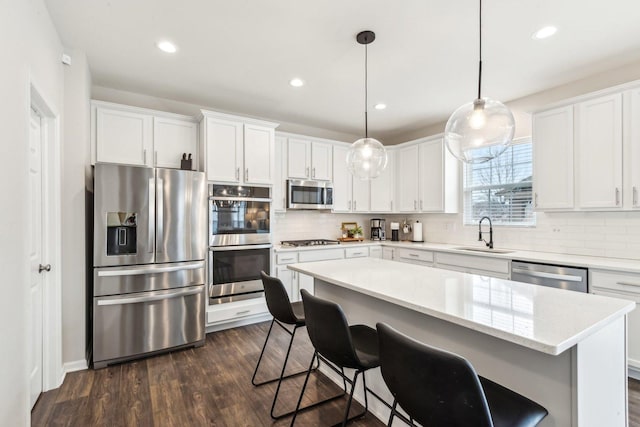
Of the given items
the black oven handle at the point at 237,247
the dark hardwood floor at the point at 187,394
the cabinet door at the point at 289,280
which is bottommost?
the dark hardwood floor at the point at 187,394

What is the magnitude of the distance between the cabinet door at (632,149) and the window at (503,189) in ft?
3.21

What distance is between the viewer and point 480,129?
1691mm

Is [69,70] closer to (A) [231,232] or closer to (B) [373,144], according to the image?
(A) [231,232]

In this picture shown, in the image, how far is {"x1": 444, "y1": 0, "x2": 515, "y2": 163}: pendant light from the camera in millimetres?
1664

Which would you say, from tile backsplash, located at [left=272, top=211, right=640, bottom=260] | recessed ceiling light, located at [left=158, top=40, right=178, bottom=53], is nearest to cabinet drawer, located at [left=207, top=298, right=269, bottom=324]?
tile backsplash, located at [left=272, top=211, right=640, bottom=260]

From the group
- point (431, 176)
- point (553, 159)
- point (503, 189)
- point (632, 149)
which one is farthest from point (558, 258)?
point (431, 176)

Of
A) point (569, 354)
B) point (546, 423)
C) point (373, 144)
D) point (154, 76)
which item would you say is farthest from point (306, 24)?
point (546, 423)

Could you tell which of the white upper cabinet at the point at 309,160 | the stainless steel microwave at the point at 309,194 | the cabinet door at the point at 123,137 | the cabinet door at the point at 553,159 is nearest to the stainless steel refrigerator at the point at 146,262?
the cabinet door at the point at 123,137

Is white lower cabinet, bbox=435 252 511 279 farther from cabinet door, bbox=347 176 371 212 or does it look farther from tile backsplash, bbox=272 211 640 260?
cabinet door, bbox=347 176 371 212

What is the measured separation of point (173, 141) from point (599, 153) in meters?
4.26

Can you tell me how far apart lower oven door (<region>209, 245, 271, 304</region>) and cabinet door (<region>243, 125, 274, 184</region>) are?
836mm

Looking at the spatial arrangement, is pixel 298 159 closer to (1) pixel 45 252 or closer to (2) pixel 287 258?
(2) pixel 287 258

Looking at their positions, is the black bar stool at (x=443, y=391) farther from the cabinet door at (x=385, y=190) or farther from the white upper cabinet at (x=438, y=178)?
the cabinet door at (x=385, y=190)

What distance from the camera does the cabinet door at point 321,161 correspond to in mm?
4520
